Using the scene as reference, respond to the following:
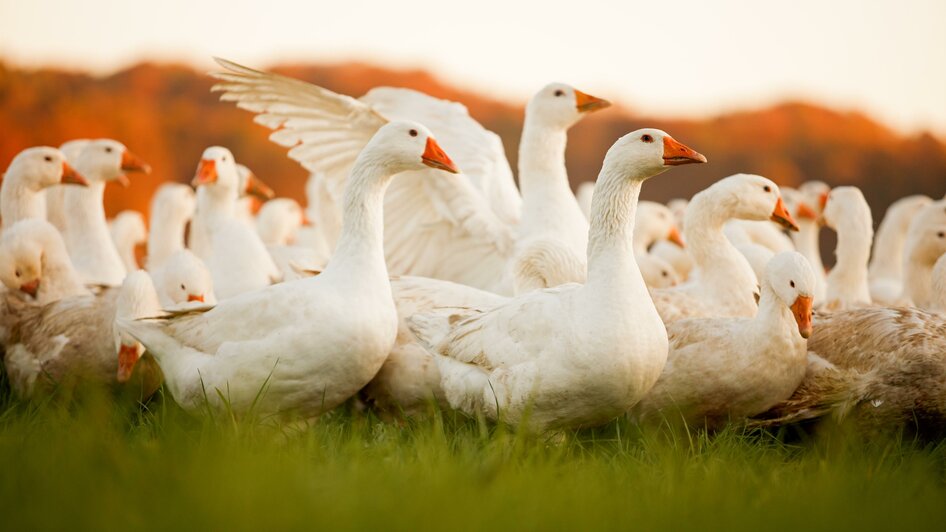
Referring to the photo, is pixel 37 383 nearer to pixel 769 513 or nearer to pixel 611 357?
pixel 611 357

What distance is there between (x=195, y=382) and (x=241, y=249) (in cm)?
342

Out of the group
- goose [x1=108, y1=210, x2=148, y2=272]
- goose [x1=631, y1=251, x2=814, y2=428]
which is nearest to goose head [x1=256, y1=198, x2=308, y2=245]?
goose [x1=108, y1=210, x2=148, y2=272]

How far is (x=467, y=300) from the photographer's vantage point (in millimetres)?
6930

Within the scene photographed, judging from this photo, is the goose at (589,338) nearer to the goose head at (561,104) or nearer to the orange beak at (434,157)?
the orange beak at (434,157)

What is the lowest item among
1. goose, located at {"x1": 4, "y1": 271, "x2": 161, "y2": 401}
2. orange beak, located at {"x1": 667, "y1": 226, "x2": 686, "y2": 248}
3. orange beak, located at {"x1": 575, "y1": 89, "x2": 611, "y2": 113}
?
goose, located at {"x1": 4, "y1": 271, "x2": 161, "y2": 401}

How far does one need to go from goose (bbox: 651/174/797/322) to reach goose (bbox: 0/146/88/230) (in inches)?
203

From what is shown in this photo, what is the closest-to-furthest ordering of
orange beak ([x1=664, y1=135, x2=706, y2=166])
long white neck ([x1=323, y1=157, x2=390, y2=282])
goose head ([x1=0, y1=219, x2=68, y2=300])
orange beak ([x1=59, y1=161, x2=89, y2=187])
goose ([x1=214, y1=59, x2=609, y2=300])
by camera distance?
orange beak ([x1=664, y1=135, x2=706, y2=166]) < long white neck ([x1=323, y1=157, x2=390, y2=282]) < goose head ([x1=0, y1=219, x2=68, y2=300]) < goose ([x1=214, y1=59, x2=609, y2=300]) < orange beak ([x1=59, y1=161, x2=89, y2=187])

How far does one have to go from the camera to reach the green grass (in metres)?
3.68

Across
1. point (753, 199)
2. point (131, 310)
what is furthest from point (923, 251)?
point (131, 310)

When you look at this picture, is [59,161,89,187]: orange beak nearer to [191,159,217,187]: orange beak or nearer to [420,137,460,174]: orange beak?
[191,159,217,187]: orange beak

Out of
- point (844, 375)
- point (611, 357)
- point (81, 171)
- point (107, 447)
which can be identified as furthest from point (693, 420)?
point (81, 171)

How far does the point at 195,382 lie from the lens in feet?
19.4

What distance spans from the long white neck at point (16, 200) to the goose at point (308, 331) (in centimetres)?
350

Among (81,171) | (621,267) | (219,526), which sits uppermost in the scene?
(621,267)
